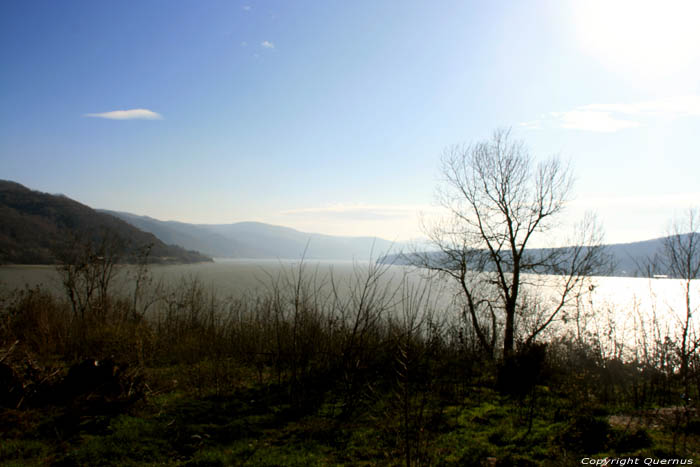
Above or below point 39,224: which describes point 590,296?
below

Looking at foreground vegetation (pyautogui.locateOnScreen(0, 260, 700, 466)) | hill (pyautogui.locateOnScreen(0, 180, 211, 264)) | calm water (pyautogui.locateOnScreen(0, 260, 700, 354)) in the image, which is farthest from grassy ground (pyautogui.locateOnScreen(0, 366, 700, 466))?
hill (pyautogui.locateOnScreen(0, 180, 211, 264))

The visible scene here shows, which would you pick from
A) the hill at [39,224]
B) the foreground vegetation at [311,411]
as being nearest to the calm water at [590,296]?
the foreground vegetation at [311,411]

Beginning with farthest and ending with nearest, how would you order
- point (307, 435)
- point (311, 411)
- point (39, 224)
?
point (39, 224), point (311, 411), point (307, 435)

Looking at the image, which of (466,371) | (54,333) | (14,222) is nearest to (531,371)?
(466,371)

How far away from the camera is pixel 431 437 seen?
5730 millimetres

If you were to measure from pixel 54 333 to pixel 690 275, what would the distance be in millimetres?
18489

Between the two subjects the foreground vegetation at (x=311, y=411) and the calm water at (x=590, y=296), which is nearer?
the foreground vegetation at (x=311, y=411)

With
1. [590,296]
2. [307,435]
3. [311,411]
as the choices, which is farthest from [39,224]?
[590,296]

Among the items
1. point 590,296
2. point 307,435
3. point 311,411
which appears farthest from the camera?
point 590,296

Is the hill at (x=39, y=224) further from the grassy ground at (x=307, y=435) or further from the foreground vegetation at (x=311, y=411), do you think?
the grassy ground at (x=307, y=435)

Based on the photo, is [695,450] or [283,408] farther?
[283,408]

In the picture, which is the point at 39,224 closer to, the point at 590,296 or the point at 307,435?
the point at 307,435

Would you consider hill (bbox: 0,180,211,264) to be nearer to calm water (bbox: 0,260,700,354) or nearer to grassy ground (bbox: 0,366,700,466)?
calm water (bbox: 0,260,700,354)

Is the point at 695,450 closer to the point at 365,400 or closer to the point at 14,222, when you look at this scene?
the point at 365,400
